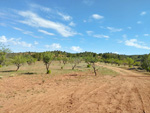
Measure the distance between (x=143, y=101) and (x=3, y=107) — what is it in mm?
14668

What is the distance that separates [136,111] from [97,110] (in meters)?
3.44

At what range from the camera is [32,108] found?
970 cm

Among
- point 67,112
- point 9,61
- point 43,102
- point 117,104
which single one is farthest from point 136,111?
point 9,61

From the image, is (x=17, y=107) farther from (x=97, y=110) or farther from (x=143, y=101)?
(x=143, y=101)

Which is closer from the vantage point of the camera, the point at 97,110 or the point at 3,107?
the point at 97,110

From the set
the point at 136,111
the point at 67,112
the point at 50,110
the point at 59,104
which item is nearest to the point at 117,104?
the point at 136,111

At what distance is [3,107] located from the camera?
9938 mm

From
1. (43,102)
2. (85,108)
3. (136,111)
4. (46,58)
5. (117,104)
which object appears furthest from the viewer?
(46,58)

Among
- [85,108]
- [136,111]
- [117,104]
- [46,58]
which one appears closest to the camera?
[136,111]

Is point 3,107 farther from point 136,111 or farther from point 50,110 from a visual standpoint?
point 136,111

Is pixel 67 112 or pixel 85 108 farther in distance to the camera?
pixel 85 108

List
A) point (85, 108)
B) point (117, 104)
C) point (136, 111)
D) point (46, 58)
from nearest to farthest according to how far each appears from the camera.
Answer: point (136, 111) < point (85, 108) < point (117, 104) < point (46, 58)

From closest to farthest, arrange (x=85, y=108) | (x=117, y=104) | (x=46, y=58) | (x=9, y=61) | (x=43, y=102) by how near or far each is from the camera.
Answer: (x=85, y=108)
(x=117, y=104)
(x=43, y=102)
(x=46, y=58)
(x=9, y=61)

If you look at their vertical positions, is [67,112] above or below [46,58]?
below
